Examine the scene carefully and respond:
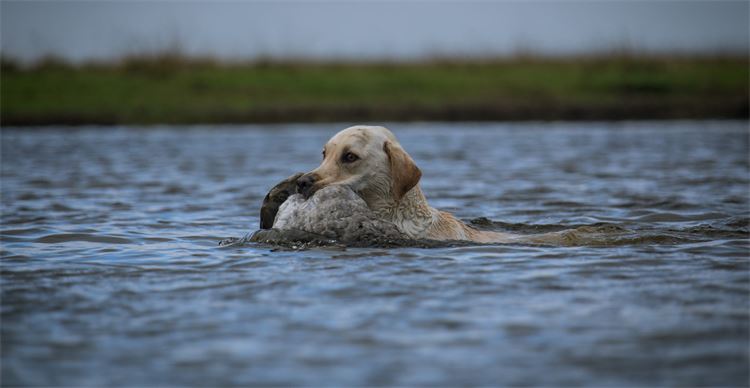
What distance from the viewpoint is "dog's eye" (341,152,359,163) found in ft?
26.1

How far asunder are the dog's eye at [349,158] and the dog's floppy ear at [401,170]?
28 cm

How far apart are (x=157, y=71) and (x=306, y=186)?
22875mm

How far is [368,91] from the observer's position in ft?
92.0

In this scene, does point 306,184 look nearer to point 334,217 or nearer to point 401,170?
point 334,217

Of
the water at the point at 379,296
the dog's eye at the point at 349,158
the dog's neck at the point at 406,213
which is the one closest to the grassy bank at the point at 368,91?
the water at the point at 379,296

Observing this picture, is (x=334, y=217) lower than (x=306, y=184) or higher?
lower

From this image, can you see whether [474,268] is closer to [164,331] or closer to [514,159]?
[164,331]

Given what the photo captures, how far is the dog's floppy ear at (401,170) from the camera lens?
7906mm

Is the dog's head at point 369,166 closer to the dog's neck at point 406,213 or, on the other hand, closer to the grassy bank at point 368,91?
the dog's neck at point 406,213

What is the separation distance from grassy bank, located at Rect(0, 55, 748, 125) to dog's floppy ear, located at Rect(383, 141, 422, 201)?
1756cm

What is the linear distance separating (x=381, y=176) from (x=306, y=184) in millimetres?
697

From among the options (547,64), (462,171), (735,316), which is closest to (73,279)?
(735,316)

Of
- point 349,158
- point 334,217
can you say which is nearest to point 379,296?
point 334,217

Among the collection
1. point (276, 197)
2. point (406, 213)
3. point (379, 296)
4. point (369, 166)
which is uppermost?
point (369, 166)
